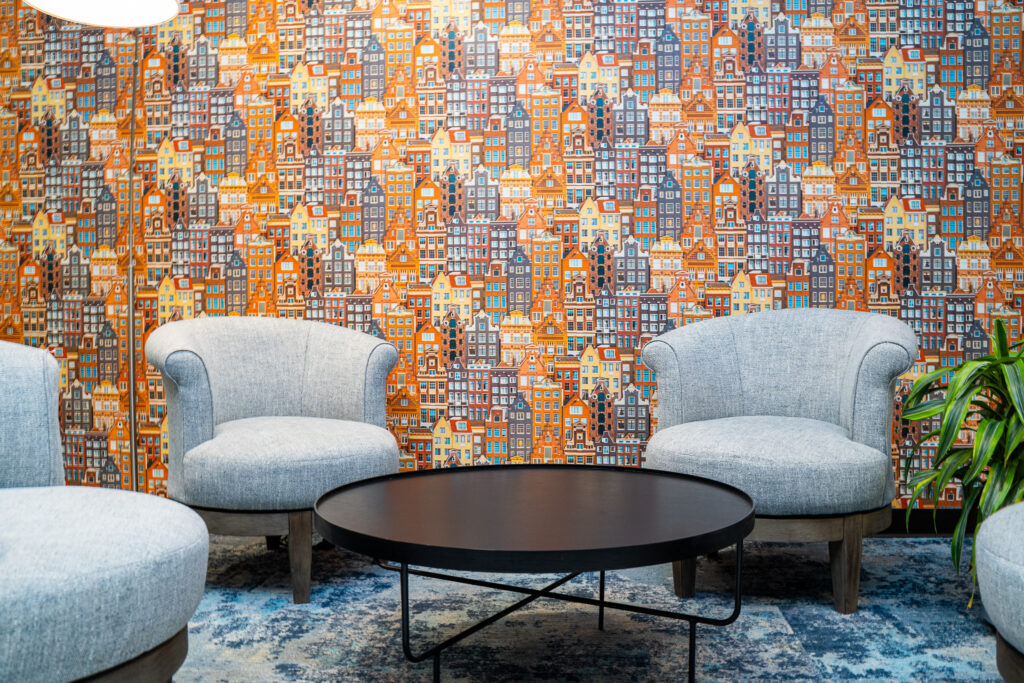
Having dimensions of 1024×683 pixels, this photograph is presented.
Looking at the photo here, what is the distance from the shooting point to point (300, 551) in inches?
102

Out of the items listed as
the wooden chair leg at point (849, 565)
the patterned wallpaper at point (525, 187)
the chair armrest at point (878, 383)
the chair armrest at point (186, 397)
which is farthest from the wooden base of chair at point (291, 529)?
the chair armrest at point (878, 383)

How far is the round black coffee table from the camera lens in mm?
1573

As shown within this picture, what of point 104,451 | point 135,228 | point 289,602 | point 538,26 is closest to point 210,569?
point 289,602

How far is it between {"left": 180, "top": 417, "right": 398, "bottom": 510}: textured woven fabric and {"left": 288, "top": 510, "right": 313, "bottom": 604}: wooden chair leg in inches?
1.5

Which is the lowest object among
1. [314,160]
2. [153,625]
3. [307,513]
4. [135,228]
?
[307,513]

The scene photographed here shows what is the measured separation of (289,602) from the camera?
260cm

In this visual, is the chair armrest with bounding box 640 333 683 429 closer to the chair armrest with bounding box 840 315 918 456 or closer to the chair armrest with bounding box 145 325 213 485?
the chair armrest with bounding box 840 315 918 456

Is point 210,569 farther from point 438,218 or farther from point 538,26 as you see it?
point 538,26

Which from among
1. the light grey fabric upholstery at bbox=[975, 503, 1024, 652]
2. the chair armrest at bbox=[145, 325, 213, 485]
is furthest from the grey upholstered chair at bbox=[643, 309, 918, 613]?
the chair armrest at bbox=[145, 325, 213, 485]

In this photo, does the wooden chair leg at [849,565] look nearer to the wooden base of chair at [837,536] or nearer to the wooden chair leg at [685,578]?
the wooden base of chair at [837,536]

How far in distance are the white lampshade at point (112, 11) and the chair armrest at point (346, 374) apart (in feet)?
4.16

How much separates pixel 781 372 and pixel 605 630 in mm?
1286

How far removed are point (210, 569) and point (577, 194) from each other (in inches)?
79.0

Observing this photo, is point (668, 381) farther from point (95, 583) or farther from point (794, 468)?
point (95, 583)
